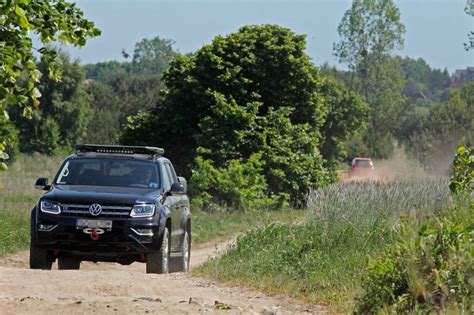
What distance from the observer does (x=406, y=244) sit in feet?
40.4

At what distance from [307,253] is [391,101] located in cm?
8765

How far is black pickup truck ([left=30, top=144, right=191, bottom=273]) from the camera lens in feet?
55.8

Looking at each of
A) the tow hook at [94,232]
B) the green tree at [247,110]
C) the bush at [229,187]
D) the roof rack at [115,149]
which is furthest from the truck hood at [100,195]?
the green tree at [247,110]

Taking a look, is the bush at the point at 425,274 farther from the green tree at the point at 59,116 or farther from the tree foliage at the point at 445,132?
the green tree at the point at 59,116

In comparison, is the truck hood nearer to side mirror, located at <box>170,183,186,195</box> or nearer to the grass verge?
side mirror, located at <box>170,183,186,195</box>

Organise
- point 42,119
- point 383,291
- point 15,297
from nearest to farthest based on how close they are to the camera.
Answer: point 383,291
point 15,297
point 42,119

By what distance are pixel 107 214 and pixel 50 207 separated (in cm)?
84

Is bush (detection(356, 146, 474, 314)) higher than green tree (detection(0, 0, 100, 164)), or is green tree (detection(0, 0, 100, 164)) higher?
green tree (detection(0, 0, 100, 164))

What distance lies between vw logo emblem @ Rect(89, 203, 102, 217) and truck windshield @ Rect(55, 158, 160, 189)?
982mm

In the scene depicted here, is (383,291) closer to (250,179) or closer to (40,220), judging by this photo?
(40,220)

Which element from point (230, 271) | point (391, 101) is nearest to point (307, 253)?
point (230, 271)

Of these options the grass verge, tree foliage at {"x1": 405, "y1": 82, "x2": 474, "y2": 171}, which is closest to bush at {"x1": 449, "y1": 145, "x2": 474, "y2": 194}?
the grass verge

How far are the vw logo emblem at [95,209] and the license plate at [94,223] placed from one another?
0.36 feet

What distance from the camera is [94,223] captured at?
55.8ft
